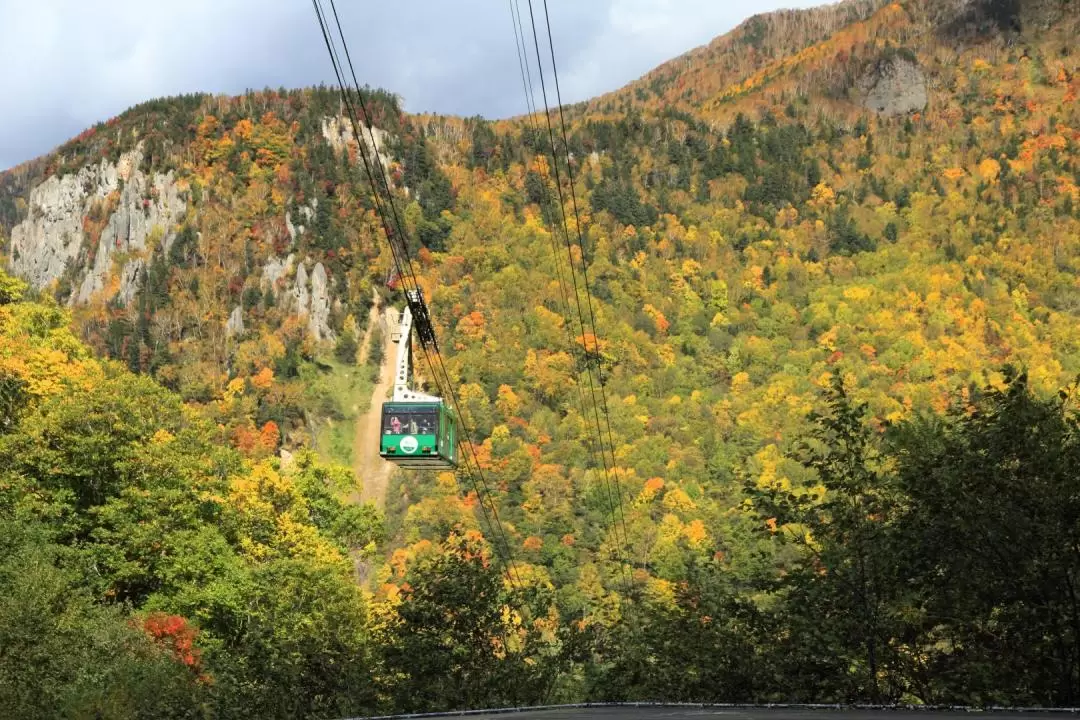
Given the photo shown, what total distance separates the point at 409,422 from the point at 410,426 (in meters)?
0.16

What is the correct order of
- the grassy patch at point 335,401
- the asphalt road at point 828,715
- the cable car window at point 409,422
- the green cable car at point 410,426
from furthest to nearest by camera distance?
the grassy patch at point 335,401
the cable car window at point 409,422
the green cable car at point 410,426
the asphalt road at point 828,715

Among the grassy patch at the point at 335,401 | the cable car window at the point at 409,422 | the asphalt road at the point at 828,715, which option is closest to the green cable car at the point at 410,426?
the cable car window at the point at 409,422

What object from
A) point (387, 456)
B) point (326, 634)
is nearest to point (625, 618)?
point (326, 634)

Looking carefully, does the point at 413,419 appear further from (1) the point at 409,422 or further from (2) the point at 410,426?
(2) the point at 410,426

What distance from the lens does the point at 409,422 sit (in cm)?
3544

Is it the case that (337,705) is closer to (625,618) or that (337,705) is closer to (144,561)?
(625,618)

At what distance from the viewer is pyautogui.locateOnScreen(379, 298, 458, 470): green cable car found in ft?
115

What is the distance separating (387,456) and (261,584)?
10859mm

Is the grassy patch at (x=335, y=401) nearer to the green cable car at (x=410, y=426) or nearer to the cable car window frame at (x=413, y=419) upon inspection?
the green cable car at (x=410, y=426)

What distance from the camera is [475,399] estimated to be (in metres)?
172

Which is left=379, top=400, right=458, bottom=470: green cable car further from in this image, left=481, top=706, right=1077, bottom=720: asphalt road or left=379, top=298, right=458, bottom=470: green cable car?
left=481, top=706, right=1077, bottom=720: asphalt road

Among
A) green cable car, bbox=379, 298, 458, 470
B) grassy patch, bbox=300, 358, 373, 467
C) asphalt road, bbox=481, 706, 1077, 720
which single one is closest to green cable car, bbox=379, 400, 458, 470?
green cable car, bbox=379, 298, 458, 470

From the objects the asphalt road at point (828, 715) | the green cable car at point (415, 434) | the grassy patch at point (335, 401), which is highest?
the green cable car at point (415, 434)

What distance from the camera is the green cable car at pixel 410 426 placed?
35.0 metres
